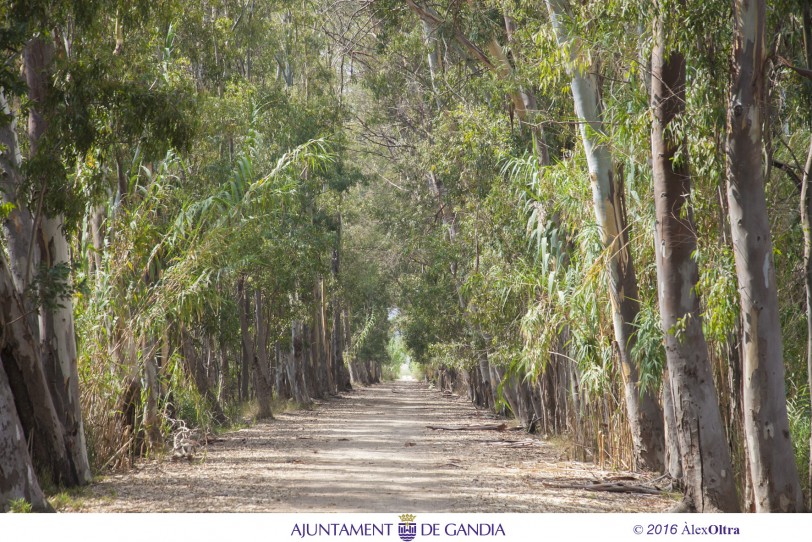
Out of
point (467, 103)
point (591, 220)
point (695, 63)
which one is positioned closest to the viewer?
point (695, 63)

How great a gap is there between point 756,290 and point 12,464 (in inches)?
234

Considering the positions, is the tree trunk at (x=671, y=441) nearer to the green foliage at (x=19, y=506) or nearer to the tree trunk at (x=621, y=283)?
the tree trunk at (x=621, y=283)

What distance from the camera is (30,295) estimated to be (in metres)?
8.92

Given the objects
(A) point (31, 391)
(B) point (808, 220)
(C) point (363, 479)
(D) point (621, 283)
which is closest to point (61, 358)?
(A) point (31, 391)

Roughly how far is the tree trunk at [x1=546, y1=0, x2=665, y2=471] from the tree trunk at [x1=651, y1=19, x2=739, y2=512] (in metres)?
2.33

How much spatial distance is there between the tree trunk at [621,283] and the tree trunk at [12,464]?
6342 millimetres

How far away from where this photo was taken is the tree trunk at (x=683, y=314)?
7.85 m

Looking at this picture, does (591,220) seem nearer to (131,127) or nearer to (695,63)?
(695,63)

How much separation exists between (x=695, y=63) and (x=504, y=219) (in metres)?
8.30

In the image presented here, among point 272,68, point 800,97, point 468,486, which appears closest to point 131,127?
point 468,486

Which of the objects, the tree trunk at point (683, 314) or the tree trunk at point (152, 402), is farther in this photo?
the tree trunk at point (152, 402)

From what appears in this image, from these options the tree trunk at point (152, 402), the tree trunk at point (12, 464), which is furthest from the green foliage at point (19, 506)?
the tree trunk at point (152, 402)

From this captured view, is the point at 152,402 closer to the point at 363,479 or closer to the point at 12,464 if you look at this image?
the point at 363,479

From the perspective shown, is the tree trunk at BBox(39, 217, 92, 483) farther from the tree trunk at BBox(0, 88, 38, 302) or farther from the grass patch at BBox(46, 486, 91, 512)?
the grass patch at BBox(46, 486, 91, 512)
